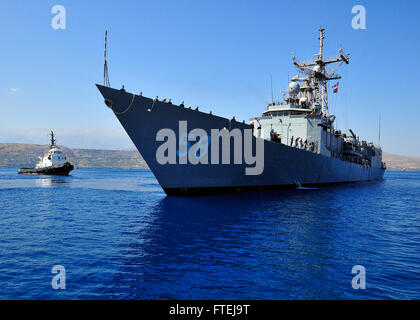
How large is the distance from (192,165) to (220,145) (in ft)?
8.27

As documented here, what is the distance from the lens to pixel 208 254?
824 centimetres

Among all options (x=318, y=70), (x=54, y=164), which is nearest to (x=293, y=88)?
(x=318, y=70)

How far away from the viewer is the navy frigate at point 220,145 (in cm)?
1673

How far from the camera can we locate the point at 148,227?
1186 cm

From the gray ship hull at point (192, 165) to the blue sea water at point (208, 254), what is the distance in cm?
409

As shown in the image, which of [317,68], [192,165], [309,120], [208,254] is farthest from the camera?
[317,68]

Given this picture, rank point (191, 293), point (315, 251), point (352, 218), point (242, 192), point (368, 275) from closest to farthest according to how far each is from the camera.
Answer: point (191, 293), point (368, 275), point (315, 251), point (352, 218), point (242, 192)

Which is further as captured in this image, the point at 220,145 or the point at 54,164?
the point at 54,164

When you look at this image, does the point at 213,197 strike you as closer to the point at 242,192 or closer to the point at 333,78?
the point at 242,192

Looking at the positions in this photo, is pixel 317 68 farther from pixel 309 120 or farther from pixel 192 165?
pixel 192 165

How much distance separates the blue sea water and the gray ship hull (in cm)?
409

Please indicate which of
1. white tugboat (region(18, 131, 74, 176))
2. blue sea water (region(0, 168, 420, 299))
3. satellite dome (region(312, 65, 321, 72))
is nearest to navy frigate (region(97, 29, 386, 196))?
blue sea water (region(0, 168, 420, 299))
